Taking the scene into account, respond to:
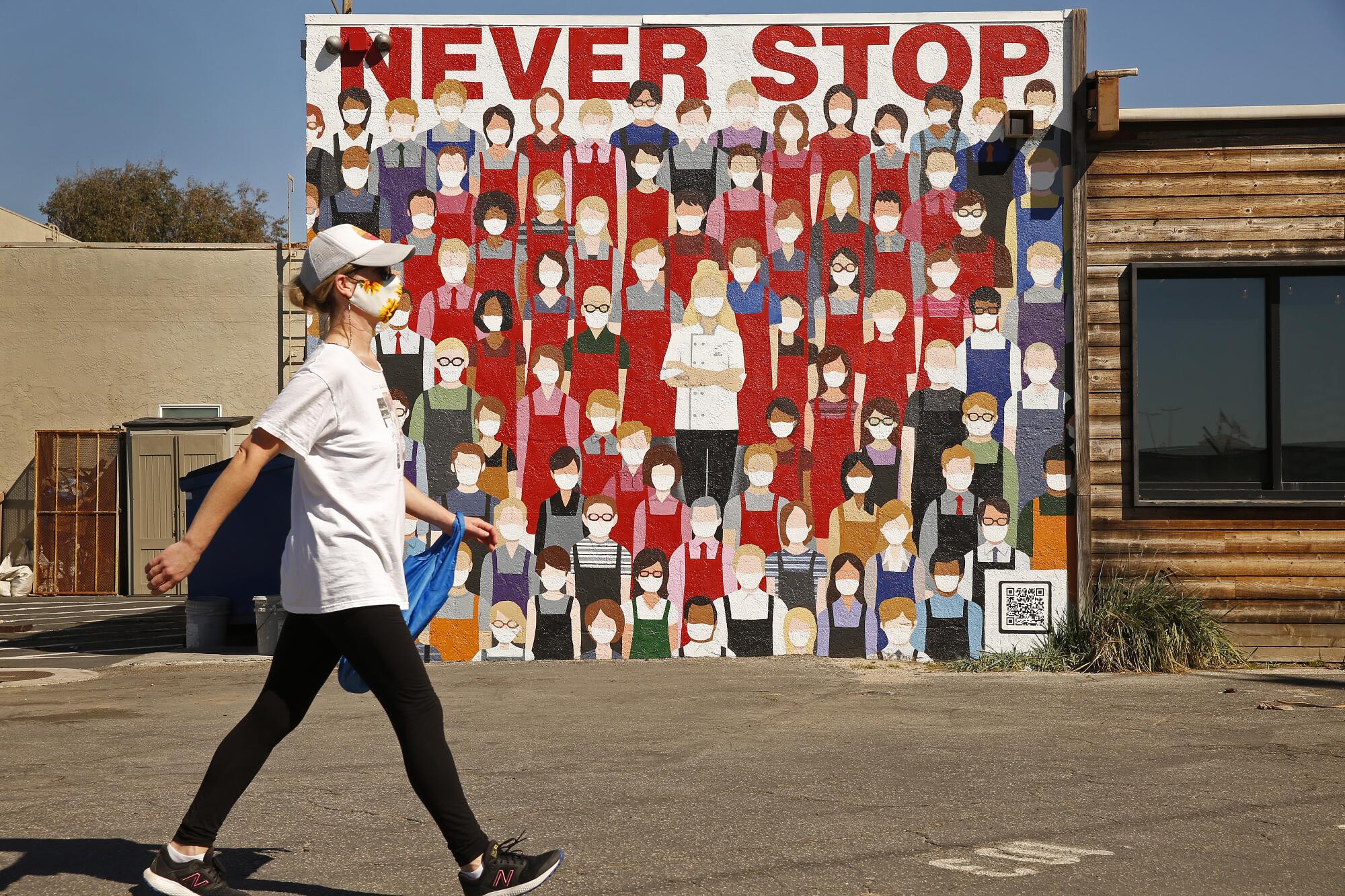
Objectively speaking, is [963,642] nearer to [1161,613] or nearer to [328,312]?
[1161,613]

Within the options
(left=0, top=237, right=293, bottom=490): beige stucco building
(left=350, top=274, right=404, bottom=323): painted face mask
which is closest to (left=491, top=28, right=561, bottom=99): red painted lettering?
(left=350, top=274, right=404, bottom=323): painted face mask

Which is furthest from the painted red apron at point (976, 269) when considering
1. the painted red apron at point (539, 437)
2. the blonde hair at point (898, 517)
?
the painted red apron at point (539, 437)

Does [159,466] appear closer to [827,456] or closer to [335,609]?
[827,456]

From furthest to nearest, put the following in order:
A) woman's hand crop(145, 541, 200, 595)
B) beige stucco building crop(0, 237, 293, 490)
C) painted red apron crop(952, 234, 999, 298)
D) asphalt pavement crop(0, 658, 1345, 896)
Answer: beige stucco building crop(0, 237, 293, 490) < painted red apron crop(952, 234, 999, 298) < asphalt pavement crop(0, 658, 1345, 896) < woman's hand crop(145, 541, 200, 595)

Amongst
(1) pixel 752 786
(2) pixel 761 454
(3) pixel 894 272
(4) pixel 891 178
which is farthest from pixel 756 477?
(1) pixel 752 786

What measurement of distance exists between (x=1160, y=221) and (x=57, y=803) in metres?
8.48

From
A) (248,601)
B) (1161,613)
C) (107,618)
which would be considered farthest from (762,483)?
(107,618)

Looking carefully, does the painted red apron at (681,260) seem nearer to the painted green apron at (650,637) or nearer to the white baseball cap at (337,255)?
the painted green apron at (650,637)

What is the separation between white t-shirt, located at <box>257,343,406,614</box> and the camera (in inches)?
142

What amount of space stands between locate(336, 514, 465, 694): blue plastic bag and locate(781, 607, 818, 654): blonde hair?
217 inches

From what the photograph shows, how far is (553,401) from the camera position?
9547 mm

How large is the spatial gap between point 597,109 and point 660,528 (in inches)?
136

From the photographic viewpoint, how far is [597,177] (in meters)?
9.59

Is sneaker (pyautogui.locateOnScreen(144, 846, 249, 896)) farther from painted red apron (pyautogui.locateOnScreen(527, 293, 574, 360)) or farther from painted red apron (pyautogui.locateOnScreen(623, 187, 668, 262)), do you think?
painted red apron (pyautogui.locateOnScreen(623, 187, 668, 262))
